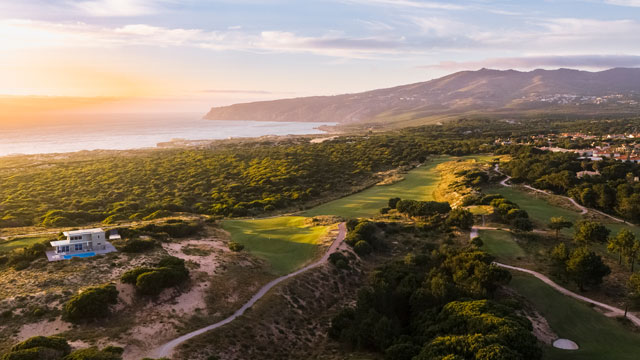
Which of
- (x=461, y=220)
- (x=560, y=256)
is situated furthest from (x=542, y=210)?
(x=560, y=256)

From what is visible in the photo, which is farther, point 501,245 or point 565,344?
point 501,245

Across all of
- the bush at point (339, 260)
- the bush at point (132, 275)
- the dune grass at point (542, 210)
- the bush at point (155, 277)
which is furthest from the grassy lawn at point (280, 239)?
the dune grass at point (542, 210)

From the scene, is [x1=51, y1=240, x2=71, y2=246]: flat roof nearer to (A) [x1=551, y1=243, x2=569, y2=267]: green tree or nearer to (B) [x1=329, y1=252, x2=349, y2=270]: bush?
(B) [x1=329, y1=252, x2=349, y2=270]: bush

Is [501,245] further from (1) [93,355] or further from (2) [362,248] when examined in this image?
(1) [93,355]

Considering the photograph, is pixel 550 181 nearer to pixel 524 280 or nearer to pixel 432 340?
pixel 524 280

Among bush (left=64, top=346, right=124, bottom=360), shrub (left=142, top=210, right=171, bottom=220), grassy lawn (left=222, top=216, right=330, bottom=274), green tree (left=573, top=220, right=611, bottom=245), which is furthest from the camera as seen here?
shrub (left=142, top=210, right=171, bottom=220)

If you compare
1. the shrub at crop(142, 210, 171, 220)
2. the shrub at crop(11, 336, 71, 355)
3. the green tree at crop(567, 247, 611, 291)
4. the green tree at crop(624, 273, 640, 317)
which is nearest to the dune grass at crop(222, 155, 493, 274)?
the shrub at crop(142, 210, 171, 220)
